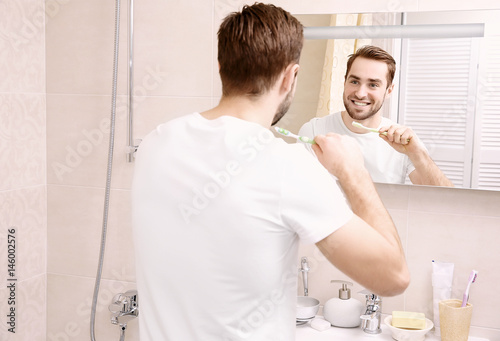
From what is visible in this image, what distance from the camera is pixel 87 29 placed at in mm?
1968

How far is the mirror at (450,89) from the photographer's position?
5.03 feet

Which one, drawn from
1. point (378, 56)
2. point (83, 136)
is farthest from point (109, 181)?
point (378, 56)

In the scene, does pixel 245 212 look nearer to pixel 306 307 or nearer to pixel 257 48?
pixel 257 48

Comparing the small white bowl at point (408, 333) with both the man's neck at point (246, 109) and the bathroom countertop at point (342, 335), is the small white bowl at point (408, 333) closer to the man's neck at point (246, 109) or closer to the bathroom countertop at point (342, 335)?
the bathroom countertop at point (342, 335)

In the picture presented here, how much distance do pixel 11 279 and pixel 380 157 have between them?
126 cm

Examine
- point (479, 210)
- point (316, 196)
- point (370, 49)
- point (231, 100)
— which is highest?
point (370, 49)

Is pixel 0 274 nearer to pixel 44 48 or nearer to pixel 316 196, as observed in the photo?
pixel 44 48

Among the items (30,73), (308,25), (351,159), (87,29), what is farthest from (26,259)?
(351,159)

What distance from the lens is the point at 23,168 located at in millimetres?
1975

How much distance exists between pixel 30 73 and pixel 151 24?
458 millimetres

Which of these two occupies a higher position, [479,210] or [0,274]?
[479,210]

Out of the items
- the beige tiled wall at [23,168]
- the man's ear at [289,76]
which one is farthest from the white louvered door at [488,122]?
the beige tiled wall at [23,168]

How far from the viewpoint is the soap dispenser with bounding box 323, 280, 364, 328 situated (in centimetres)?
167

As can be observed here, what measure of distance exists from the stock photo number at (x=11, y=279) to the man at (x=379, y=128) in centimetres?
112
